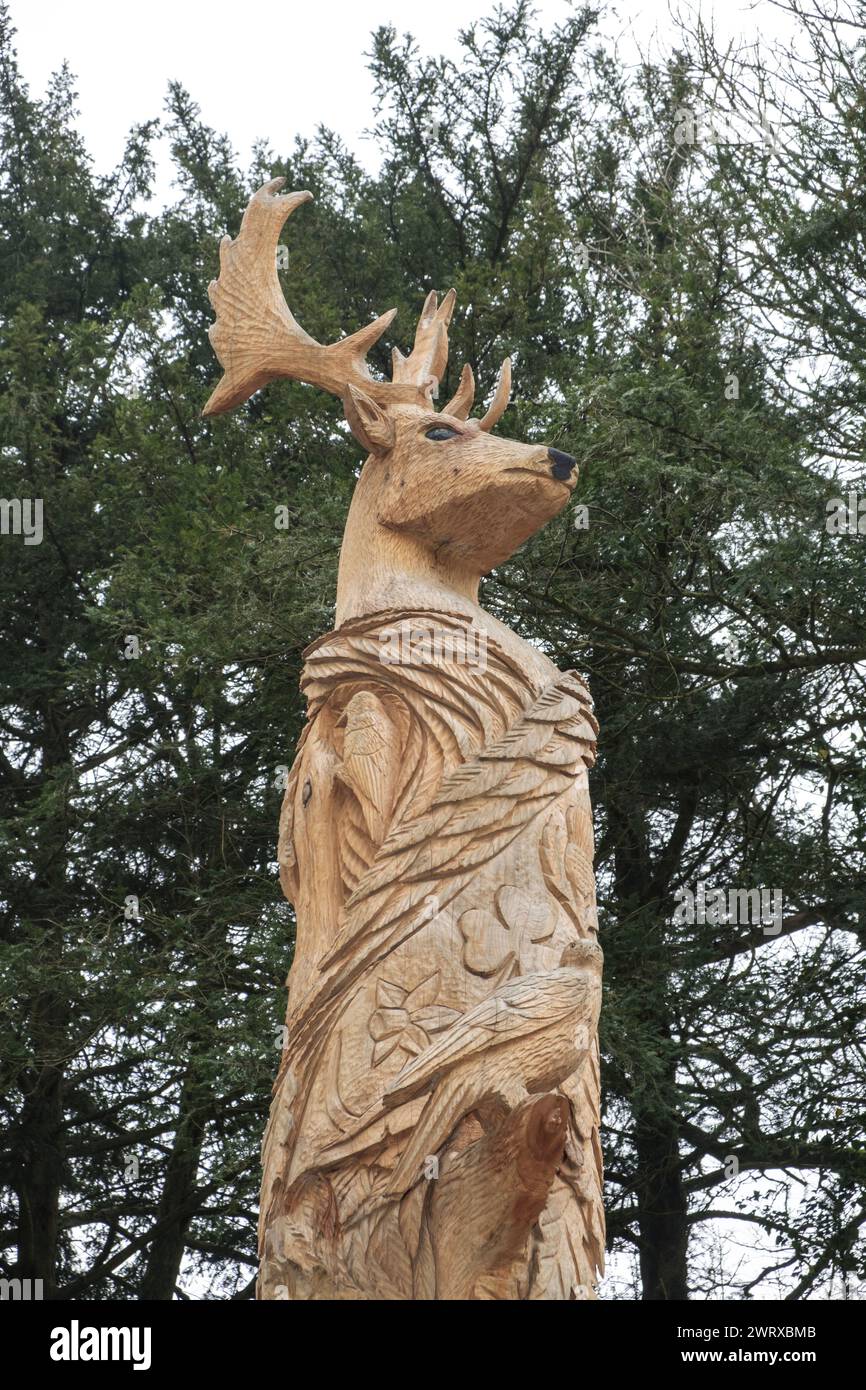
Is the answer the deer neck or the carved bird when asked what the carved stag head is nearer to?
the deer neck

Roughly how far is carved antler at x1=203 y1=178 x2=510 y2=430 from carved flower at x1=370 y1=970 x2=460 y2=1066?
84.5 inches

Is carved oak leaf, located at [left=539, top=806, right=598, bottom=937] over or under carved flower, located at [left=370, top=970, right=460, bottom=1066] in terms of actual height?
over

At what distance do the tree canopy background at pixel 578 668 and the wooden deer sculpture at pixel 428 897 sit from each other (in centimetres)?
520

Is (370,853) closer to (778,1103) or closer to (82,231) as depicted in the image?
(778,1103)

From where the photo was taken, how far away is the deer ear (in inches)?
244

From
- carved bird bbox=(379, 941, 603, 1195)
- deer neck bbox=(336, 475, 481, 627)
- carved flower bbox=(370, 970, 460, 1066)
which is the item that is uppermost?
deer neck bbox=(336, 475, 481, 627)

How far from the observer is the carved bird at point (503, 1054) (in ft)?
15.4

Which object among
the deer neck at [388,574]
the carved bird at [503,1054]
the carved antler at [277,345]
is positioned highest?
the carved antler at [277,345]

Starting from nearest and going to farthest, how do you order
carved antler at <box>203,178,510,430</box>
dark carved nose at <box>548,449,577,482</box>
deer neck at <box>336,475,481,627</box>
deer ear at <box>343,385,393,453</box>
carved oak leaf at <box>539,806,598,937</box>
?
carved oak leaf at <box>539,806,598,937</box> → deer neck at <box>336,475,481,627</box> → dark carved nose at <box>548,449,577,482</box> → deer ear at <box>343,385,393,453</box> → carved antler at <box>203,178,510,430</box>

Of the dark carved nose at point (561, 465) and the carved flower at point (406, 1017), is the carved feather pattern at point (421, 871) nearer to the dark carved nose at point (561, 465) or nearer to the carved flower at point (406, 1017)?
the carved flower at point (406, 1017)

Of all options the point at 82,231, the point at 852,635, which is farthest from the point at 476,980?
the point at 82,231

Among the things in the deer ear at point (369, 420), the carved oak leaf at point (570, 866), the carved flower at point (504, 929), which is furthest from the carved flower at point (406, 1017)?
the deer ear at point (369, 420)

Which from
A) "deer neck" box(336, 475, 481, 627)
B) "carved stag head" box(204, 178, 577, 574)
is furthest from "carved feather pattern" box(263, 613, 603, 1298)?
"carved stag head" box(204, 178, 577, 574)

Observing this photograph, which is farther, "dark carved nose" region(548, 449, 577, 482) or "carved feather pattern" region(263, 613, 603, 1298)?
"dark carved nose" region(548, 449, 577, 482)
